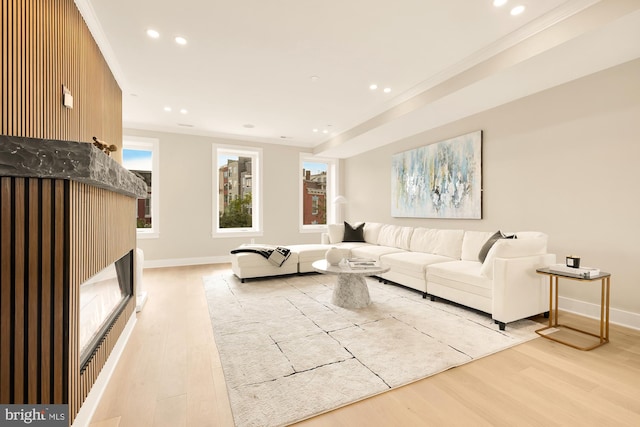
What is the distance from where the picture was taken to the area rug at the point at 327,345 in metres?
1.72

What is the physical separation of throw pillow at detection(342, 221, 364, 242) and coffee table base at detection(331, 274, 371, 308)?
2.42 meters

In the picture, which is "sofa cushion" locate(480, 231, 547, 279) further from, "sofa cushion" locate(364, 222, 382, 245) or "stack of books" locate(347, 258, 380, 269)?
"sofa cushion" locate(364, 222, 382, 245)

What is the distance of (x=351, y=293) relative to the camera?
3.30 meters

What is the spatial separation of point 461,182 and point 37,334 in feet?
15.3

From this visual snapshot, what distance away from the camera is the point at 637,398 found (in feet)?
5.60

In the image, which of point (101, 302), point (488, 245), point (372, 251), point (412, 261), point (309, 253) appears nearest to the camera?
point (101, 302)

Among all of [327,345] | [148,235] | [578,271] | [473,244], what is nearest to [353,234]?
[473,244]

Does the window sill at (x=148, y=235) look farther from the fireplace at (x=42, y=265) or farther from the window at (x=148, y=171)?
the fireplace at (x=42, y=265)

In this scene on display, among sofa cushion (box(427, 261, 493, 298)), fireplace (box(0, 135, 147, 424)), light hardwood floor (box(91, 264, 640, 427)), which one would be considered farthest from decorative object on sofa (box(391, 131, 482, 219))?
fireplace (box(0, 135, 147, 424))

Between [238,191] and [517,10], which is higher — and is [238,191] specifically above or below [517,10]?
below

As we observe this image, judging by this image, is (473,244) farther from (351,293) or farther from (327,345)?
(327,345)

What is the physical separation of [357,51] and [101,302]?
3217mm

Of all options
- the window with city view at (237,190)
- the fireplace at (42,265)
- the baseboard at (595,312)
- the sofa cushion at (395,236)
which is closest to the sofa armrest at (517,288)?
the baseboard at (595,312)

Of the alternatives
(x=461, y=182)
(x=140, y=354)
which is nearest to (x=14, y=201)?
(x=140, y=354)
